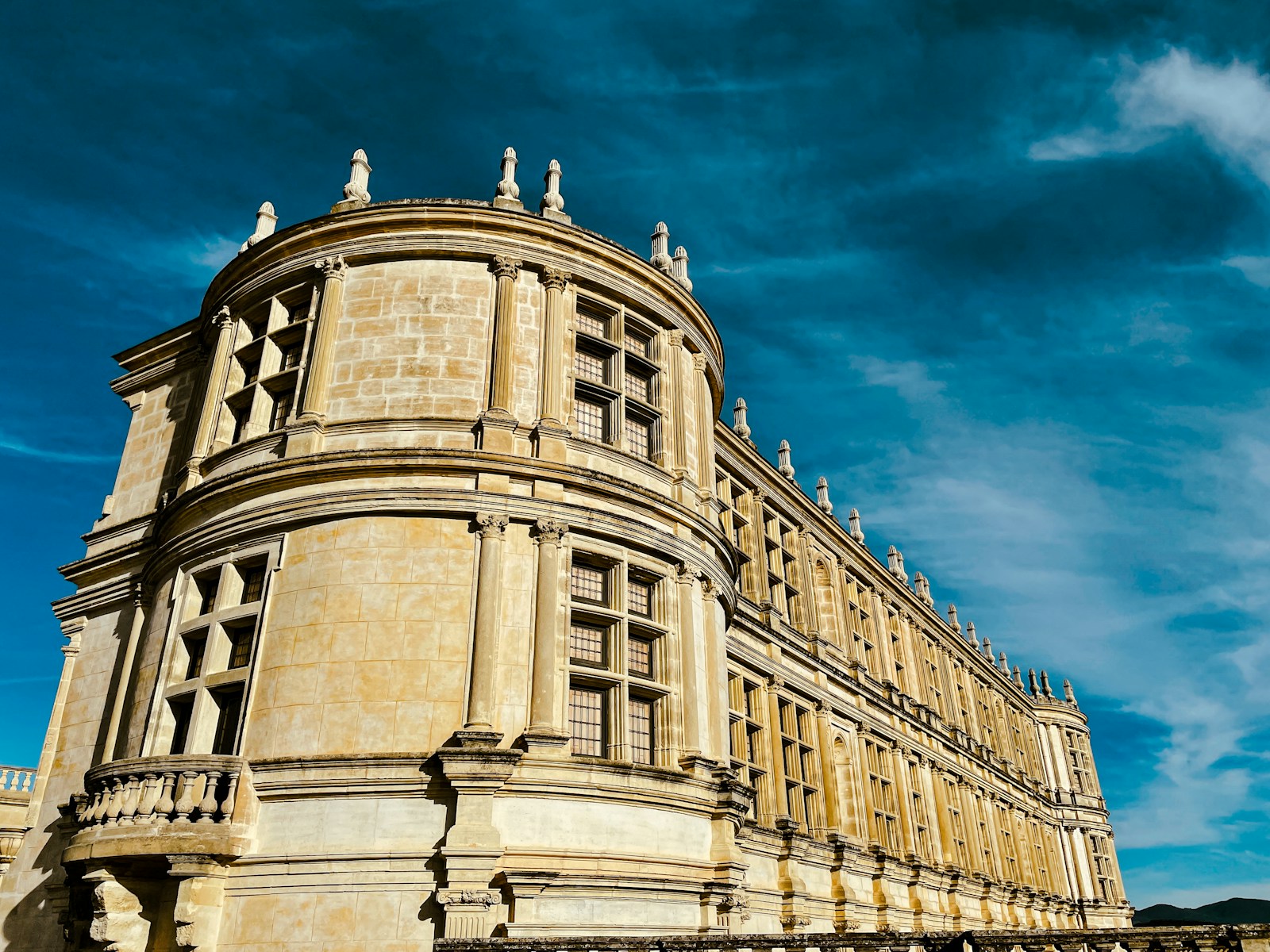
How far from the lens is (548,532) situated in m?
16.1

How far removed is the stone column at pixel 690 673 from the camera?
16.2 m

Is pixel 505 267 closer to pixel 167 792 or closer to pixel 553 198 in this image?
pixel 553 198

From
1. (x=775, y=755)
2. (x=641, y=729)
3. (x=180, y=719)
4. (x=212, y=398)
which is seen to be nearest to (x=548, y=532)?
(x=641, y=729)

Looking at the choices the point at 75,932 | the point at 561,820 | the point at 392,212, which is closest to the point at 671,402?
the point at 392,212

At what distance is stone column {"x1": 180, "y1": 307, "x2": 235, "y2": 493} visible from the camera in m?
18.3

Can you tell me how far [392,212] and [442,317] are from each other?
2.47 metres

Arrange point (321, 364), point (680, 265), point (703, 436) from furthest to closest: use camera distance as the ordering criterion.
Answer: point (680, 265), point (703, 436), point (321, 364)

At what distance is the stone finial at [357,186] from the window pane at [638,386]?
21.2 feet

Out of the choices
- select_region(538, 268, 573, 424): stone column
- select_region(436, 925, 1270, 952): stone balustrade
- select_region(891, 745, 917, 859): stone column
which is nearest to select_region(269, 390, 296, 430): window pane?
select_region(538, 268, 573, 424): stone column

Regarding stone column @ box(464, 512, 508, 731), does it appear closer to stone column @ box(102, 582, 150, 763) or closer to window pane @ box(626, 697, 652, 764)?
window pane @ box(626, 697, 652, 764)

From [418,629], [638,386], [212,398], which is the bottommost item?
[418,629]

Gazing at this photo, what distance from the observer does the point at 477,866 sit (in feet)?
43.2

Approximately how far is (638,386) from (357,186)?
756 centimetres

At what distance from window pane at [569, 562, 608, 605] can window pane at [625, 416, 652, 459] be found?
10.1ft
